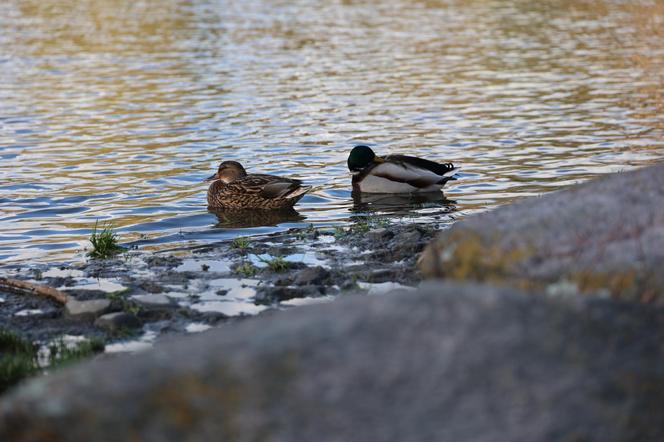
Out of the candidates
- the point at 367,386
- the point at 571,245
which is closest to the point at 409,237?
the point at 571,245

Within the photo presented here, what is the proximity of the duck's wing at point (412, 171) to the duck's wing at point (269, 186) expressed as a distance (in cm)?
136

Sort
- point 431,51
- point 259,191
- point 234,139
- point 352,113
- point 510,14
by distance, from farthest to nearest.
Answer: point 510,14
point 431,51
point 352,113
point 234,139
point 259,191

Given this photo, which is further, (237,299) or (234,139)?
(234,139)

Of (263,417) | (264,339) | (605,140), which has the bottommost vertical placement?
(605,140)

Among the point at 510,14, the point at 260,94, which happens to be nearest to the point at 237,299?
the point at 260,94

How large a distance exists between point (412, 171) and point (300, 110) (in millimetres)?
6970

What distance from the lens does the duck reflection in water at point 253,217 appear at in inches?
475

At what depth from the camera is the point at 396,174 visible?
44.4 ft

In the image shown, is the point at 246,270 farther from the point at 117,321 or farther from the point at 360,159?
the point at 360,159

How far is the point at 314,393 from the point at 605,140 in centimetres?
1377

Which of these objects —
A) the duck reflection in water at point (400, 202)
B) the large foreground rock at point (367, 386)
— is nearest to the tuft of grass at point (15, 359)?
the large foreground rock at point (367, 386)

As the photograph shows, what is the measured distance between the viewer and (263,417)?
10.5 ft

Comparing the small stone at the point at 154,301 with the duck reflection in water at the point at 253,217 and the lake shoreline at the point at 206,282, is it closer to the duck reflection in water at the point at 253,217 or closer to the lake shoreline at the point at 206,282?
the lake shoreline at the point at 206,282

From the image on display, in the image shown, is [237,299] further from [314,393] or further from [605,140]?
[605,140]
